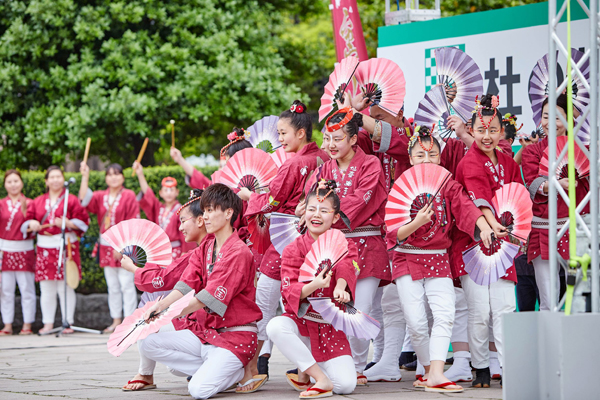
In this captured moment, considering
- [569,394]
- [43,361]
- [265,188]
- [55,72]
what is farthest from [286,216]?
[55,72]

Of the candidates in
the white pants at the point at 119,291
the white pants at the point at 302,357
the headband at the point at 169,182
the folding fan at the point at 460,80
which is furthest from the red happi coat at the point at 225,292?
the white pants at the point at 119,291

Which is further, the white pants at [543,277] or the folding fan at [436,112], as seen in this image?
the folding fan at [436,112]

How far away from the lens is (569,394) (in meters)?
2.80

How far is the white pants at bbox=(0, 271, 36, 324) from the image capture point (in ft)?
25.7

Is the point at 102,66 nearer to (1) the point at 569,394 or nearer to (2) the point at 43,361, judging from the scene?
(2) the point at 43,361

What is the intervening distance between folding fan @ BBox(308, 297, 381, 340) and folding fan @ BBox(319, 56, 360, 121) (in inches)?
49.2

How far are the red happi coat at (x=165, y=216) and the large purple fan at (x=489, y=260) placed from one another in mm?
4186

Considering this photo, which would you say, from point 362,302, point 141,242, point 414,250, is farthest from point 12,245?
point 414,250

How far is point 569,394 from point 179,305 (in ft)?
6.32

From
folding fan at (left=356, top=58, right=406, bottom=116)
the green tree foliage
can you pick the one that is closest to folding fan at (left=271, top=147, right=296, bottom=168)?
folding fan at (left=356, top=58, right=406, bottom=116)

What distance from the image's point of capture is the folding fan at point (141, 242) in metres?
4.09

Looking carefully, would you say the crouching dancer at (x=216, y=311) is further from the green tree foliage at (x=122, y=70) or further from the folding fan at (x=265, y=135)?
the green tree foliage at (x=122, y=70)

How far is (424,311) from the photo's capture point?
13.0ft

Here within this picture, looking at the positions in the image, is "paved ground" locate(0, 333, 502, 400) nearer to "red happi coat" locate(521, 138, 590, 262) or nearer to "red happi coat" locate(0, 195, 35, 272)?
"red happi coat" locate(521, 138, 590, 262)
